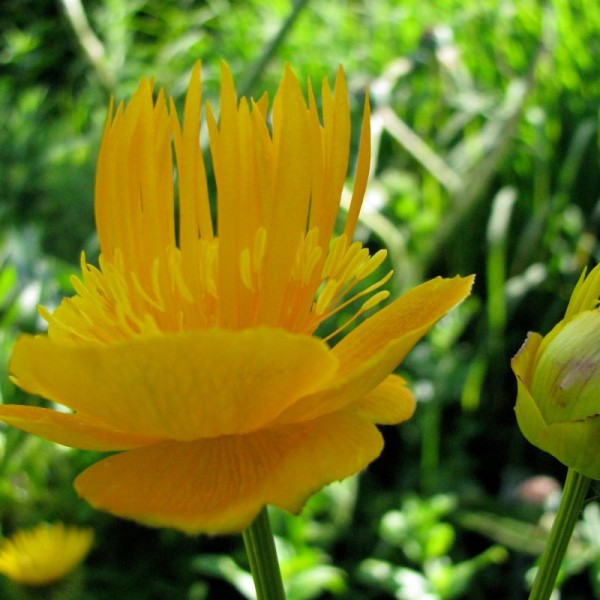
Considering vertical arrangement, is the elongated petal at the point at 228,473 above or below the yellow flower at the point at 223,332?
below

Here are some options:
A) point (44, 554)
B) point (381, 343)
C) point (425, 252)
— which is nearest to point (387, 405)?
point (381, 343)

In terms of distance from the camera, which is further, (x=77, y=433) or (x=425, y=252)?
(x=425, y=252)

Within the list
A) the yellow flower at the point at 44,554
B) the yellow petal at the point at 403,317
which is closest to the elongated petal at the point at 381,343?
the yellow petal at the point at 403,317

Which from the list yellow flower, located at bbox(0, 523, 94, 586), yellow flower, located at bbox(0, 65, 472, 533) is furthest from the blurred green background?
yellow flower, located at bbox(0, 65, 472, 533)

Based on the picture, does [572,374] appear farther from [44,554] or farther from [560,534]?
[44,554]

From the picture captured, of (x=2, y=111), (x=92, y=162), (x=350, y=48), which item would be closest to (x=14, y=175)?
(x=92, y=162)

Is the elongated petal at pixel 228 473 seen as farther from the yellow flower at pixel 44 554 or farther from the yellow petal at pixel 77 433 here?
the yellow flower at pixel 44 554

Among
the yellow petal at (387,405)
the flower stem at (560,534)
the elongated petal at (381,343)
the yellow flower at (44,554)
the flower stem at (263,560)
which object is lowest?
the yellow flower at (44,554)
